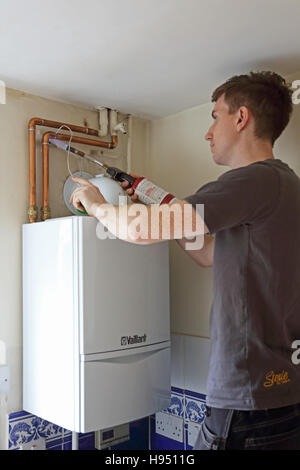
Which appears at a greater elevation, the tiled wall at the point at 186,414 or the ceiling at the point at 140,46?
the ceiling at the point at 140,46

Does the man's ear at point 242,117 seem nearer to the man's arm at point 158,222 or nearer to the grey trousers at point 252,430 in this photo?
the man's arm at point 158,222

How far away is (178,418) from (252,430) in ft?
3.03

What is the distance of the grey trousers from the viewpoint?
46.9 inches

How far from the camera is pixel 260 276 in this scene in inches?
48.3

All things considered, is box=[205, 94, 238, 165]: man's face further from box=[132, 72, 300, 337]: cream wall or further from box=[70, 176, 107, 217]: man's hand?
box=[132, 72, 300, 337]: cream wall

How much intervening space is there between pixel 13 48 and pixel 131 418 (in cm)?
132

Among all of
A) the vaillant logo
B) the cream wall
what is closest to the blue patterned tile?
the vaillant logo

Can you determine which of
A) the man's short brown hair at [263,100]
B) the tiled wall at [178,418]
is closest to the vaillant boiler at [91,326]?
the tiled wall at [178,418]

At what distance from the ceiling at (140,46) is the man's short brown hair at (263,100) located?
0.44 feet

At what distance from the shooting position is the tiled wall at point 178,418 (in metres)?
1.81

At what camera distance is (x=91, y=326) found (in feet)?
5.21

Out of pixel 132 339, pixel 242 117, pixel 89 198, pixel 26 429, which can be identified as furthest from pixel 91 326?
pixel 242 117

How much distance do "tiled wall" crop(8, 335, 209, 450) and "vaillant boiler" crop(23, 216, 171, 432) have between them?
0.11 metres

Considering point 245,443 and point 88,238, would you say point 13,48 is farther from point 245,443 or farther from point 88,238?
point 245,443
